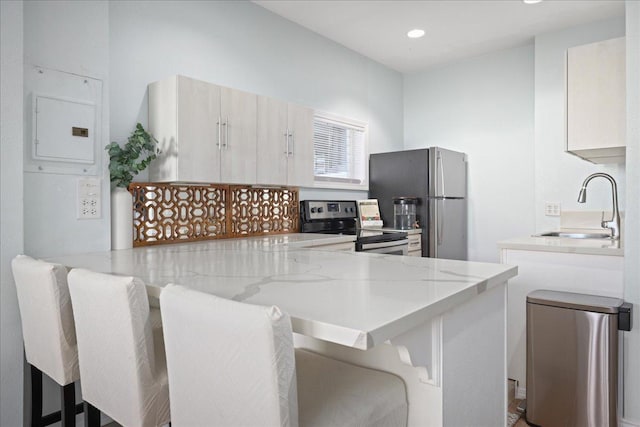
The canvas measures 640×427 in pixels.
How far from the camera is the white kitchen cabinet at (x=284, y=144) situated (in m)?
2.87

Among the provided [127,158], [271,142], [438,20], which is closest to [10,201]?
[127,158]

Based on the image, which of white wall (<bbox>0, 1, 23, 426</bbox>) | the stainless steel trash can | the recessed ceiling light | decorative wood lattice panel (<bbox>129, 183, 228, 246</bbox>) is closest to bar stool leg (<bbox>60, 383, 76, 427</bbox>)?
white wall (<bbox>0, 1, 23, 426</bbox>)

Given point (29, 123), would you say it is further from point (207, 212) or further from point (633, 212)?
point (633, 212)

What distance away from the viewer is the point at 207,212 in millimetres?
2857

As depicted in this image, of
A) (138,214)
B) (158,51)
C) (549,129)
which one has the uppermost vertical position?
(158,51)

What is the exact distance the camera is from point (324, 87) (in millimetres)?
3928

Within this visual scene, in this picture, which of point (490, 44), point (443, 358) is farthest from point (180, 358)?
point (490, 44)

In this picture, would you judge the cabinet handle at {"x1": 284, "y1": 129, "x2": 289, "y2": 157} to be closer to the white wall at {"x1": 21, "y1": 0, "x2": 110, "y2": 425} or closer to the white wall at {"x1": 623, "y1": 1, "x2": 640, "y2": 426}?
the white wall at {"x1": 21, "y1": 0, "x2": 110, "y2": 425}

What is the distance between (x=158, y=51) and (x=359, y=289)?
7.44 ft

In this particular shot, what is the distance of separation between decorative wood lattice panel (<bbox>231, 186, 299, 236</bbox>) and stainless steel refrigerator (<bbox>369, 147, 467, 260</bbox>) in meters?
1.21

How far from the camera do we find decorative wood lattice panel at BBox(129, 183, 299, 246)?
99.6 inches

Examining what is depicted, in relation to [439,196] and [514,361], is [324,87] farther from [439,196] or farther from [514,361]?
[514,361]

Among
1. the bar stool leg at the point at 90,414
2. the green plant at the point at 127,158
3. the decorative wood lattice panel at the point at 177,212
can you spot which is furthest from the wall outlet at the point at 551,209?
the bar stool leg at the point at 90,414

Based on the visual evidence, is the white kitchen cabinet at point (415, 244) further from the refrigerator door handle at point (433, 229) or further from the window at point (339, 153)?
the window at point (339, 153)
